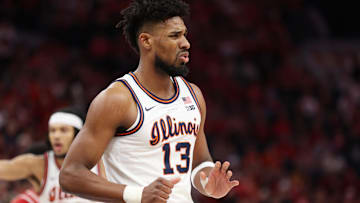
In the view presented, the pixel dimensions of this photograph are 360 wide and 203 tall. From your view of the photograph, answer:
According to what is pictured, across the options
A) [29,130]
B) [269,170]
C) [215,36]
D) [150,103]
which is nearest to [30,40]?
[29,130]

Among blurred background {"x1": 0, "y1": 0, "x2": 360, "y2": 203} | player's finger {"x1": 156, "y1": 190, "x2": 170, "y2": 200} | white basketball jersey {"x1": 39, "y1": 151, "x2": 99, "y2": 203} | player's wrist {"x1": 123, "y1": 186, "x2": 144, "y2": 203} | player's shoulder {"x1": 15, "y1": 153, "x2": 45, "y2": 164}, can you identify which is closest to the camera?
player's finger {"x1": 156, "y1": 190, "x2": 170, "y2": 200}

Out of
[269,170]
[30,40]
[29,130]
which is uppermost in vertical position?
[30,40]

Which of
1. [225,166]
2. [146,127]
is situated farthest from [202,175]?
[146,127]

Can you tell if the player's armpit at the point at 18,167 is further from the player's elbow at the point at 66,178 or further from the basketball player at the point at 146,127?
the player's elbow at the point at 66,178

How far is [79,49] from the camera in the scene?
440 inches

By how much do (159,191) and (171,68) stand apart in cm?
81

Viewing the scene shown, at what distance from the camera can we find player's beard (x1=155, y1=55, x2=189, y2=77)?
3.23 m

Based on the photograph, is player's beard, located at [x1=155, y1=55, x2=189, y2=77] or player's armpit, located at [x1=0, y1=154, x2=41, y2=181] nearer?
player's beard, located at [x1=155, y1=55, x2=189, y2=77]

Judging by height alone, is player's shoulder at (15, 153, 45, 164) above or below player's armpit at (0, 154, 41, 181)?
above

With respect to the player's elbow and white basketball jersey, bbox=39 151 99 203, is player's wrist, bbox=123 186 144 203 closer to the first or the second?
the player's elbow

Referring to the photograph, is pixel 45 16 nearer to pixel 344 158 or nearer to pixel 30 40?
pixel 30 40

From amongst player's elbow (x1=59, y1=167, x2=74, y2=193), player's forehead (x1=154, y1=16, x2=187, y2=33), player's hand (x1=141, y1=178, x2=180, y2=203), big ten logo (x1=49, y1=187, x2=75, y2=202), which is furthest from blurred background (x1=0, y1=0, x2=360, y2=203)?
player's hand (x1=141, y1=178, x2=180, y2=203)

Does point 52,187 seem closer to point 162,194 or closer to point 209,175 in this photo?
point 209,175

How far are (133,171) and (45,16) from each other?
9.07 m
